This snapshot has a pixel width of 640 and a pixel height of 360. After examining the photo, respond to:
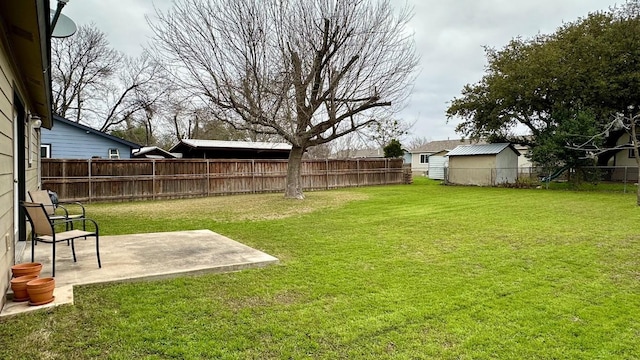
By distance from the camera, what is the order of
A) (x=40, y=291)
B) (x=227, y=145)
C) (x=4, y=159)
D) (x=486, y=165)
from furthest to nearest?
(x=486, y=165) → (x=227, y=145) → (x=4, y=159) → (x=40, y=291)

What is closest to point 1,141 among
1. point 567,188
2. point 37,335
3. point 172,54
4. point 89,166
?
point 37,335

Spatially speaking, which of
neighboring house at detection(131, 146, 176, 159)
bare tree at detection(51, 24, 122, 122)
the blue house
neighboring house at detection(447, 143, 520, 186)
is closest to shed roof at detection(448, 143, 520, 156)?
neighboring house at detection(447, 143, 520, 186)

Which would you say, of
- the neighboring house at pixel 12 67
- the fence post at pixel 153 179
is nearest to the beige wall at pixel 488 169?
the fence post at pixel 153 179

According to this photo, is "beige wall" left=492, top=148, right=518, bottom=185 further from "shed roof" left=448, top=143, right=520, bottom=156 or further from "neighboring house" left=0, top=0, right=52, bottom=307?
"neighboring house" left=0, top=0, right=52, bottom=307

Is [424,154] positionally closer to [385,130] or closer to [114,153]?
[385,130]

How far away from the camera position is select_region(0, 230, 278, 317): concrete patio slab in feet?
12.2

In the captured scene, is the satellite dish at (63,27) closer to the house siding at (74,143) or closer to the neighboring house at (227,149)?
the house siding at (74,143)

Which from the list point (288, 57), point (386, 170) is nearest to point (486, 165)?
point (386, 170)

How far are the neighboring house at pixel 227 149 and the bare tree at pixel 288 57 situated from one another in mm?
7228

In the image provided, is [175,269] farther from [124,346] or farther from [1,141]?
[1,141]

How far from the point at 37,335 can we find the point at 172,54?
10.2 m

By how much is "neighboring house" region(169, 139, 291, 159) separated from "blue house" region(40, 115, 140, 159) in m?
3.27

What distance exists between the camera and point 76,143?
50.1 ft

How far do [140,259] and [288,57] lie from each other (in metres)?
8.10
